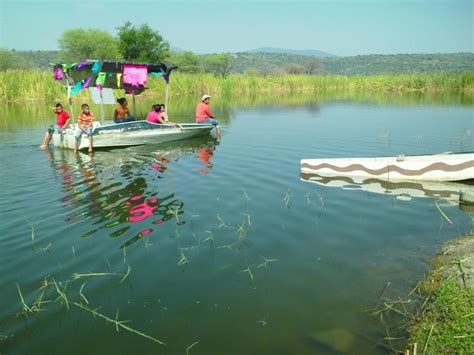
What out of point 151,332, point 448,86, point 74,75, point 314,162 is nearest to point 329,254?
point 151,332

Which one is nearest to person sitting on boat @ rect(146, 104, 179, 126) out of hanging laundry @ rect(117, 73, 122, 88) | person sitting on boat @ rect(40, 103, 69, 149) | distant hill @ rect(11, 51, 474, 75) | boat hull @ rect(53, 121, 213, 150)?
boat hull @ rect(53, 121, 213, 150)

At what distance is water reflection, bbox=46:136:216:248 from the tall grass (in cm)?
2122

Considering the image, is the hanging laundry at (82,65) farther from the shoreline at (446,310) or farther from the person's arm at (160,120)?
the shoreline at (446,310)

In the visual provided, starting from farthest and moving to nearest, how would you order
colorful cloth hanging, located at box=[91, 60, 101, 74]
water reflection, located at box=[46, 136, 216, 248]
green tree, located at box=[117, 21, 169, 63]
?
green tree, located at box=[117, 21, 169, 63]
colorful cloth hanging, located at box=[91, 60, 101, 74]
water reflection, located at box=[46, 136, 216, 248]

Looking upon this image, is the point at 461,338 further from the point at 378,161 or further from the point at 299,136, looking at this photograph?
the point at 299,136

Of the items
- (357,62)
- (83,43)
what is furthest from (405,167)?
(357,62)

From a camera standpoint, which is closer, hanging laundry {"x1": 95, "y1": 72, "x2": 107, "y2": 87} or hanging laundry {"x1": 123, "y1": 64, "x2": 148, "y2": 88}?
hanging laundry {"x1": 95, "y1": 72, "x2": 107, "y2": 87}

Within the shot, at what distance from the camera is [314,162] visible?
9.59 meters

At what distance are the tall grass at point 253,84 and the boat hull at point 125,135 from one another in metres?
20.7

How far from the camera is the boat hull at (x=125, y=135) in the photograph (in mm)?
12336

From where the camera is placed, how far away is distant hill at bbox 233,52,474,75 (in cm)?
13562

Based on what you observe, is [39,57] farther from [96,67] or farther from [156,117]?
[96,67]

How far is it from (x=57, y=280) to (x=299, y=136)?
11771 millimetres

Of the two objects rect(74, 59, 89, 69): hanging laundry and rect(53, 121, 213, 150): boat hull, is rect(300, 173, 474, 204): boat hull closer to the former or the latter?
rect(53, 121, 213, 150): boat hull
